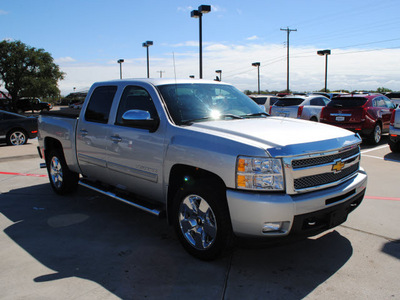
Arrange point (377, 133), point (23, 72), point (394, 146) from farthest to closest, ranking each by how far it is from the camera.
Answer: point (23, 72) < point (377, 133) < point (394, 146)

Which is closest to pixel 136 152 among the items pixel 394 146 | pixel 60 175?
pixel 60 175

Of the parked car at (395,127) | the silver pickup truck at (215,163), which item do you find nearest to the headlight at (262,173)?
the silver pickup truck at (215,163)

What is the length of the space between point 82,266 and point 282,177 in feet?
7.07

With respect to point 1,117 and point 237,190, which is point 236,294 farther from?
point 1,117

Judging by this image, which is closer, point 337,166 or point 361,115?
point 337,166

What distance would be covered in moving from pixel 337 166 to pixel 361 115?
29.2ft

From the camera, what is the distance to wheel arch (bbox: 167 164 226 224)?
358cm

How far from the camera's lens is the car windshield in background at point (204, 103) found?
420 centimetres

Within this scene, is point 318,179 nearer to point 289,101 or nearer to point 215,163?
point 215,163

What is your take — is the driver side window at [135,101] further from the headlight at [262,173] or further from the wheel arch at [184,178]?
the headlight at [262,173]

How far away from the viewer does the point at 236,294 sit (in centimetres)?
312

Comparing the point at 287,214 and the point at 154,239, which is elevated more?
the point at 287,214

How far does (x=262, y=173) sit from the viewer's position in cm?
321

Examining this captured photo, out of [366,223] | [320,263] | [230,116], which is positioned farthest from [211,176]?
[366,223]
